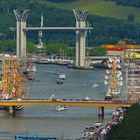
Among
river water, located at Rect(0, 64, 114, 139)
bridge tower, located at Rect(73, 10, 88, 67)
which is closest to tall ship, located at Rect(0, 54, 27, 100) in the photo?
river water, located at Rect(0, 64, 114, 139)

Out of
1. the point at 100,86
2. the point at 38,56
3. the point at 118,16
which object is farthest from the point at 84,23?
the point at 100,86

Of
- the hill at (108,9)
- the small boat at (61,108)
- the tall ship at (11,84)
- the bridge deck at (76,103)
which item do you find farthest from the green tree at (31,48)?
the bridge deck at (76,103)

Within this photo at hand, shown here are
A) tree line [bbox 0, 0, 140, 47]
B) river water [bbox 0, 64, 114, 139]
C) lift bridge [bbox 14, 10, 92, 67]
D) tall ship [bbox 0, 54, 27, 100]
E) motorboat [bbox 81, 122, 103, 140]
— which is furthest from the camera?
tree line [bbox 0, 0, 140, 47]

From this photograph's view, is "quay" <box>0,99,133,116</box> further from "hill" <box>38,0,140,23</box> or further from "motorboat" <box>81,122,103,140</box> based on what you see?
"hill" <box>38,0,140,23</box>

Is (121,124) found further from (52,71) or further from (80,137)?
(52,71)

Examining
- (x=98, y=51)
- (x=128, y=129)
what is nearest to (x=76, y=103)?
(x=128, y=129)

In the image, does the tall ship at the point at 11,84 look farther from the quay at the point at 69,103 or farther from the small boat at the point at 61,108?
the small boat at the point at 61,108

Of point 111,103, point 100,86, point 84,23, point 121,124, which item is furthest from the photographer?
point 84,23
